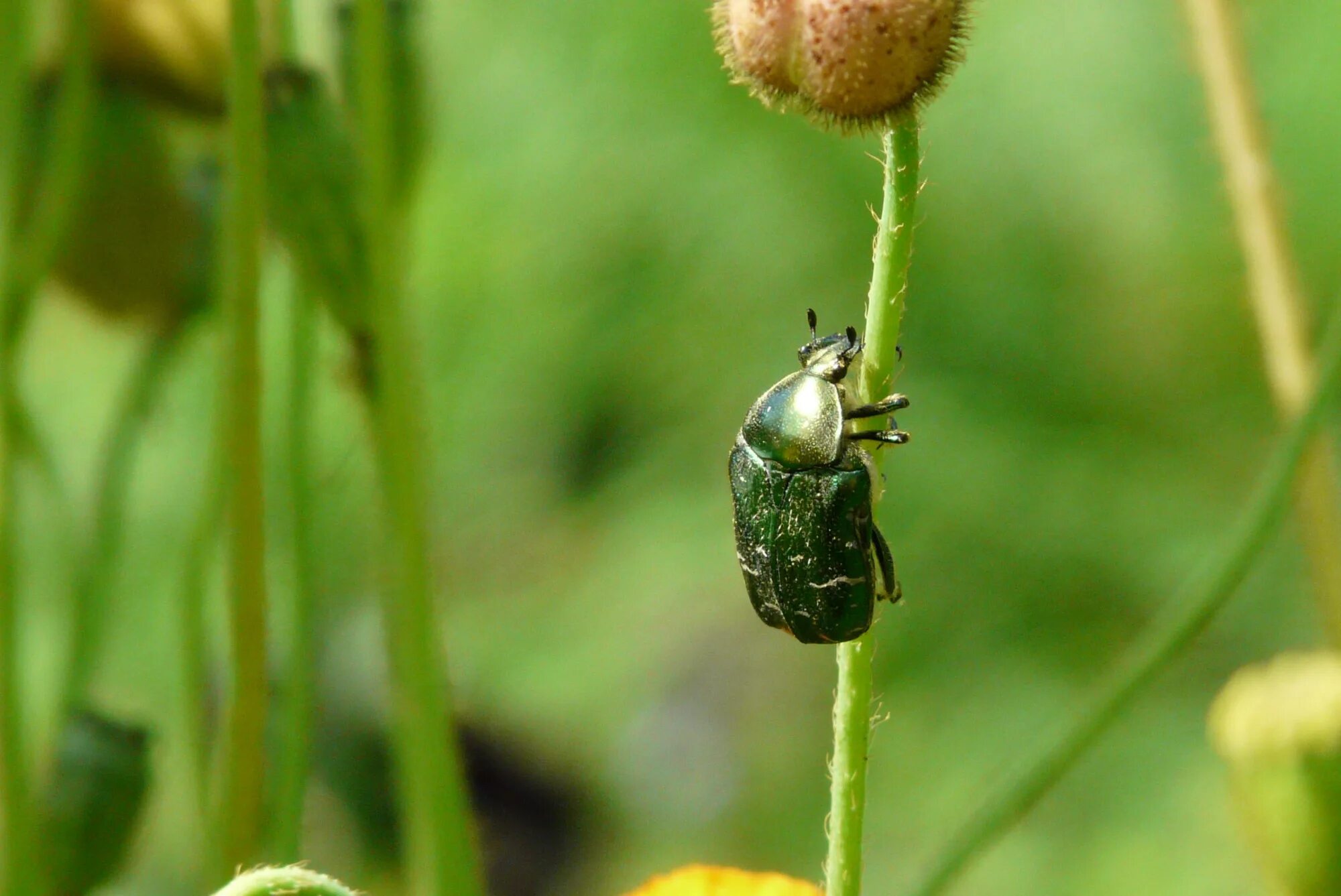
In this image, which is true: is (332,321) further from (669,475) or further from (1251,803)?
(669,475)

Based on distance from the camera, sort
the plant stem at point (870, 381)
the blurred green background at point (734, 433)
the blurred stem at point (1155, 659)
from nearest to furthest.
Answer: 1. the plant stem at point (870, 381)
2. the blurred stem at point (1155, 659)
3. the blurred green background at point (734, 433)

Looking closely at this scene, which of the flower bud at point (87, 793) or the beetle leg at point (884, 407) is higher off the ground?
the beetle leg at point (884, 407)

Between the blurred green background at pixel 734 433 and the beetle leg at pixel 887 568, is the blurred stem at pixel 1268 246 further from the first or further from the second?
the blurred green background at pixel 734 433

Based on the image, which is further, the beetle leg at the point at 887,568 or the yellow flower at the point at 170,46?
the yellow flower at the point at 170,46

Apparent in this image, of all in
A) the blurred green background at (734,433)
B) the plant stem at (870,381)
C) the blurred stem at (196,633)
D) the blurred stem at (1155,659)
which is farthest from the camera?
the blurred green background at (734,433)

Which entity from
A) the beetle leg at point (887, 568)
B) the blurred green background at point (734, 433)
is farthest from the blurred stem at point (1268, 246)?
the blurred green background at point (734, 433)

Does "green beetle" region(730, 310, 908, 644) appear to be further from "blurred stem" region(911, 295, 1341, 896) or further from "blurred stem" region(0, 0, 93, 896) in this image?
"blurred stem" region(0, 0, 93, 896)

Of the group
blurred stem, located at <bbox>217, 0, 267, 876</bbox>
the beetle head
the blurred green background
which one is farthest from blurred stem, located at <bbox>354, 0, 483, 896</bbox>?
the blurred green background
